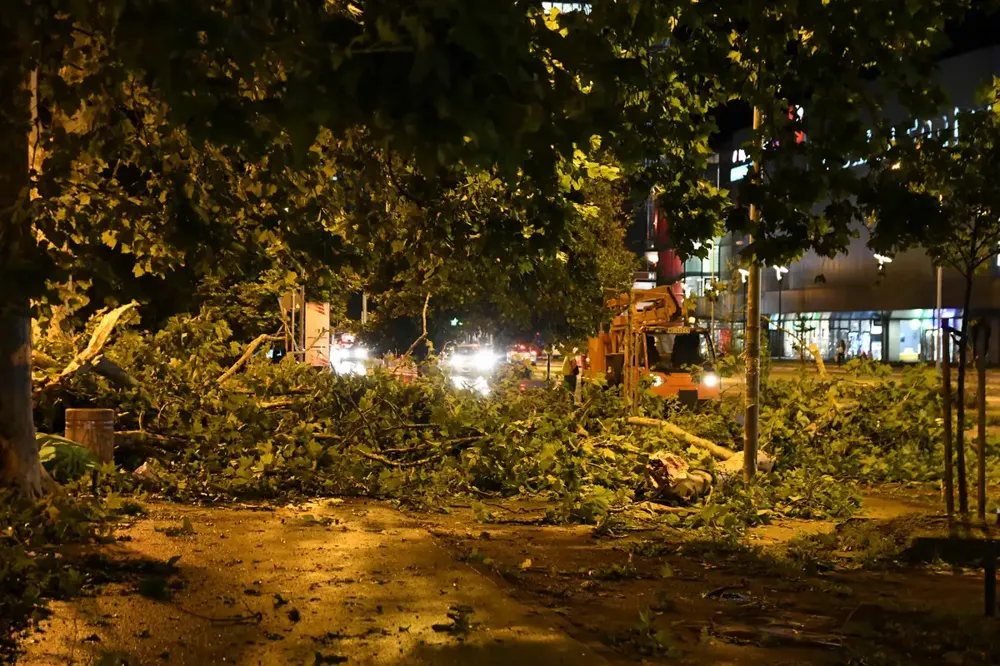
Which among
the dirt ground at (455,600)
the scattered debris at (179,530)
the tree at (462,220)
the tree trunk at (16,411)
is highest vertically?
the tree at (462,220)

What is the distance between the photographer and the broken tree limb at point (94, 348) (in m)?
11.3

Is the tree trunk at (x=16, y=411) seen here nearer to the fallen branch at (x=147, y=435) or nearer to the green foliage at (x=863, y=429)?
the fallen branch at (x=147, y=435)

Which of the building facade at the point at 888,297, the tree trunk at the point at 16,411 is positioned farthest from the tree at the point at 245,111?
the building facade at the point at 888,297

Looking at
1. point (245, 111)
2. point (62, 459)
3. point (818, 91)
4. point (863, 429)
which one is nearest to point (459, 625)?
point (245, 111)

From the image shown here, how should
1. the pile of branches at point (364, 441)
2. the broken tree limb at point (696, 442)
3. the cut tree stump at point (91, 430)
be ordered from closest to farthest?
the cut tree stump at point (91, 430) < the pile of branches at point (364, 441) < the broken tree limb at point (696, 442)

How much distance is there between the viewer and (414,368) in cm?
1432

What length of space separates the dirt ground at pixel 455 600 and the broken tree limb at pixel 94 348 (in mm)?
2864

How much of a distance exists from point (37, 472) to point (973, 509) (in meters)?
9.44

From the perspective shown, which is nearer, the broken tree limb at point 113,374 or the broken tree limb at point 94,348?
the broken tree limb at point 94,348

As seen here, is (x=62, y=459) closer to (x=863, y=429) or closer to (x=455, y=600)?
(x=455, y=600)

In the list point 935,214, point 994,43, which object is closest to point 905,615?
point 935,214

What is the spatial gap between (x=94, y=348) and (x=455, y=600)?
6701 millimetres

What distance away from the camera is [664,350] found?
2133cm

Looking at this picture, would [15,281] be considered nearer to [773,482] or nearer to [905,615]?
[905,615]
